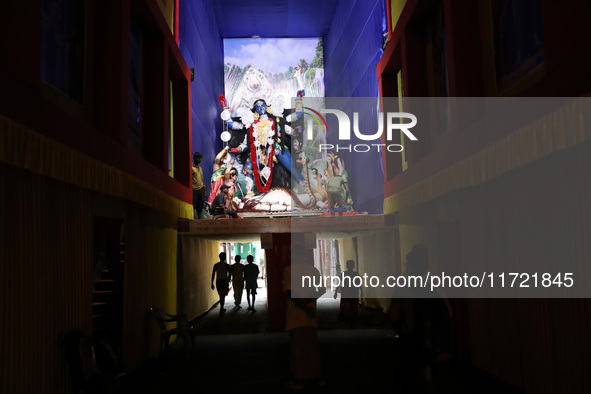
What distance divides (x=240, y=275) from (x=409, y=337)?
10.0 m

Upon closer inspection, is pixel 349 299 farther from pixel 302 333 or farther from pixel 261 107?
pixel 261 107

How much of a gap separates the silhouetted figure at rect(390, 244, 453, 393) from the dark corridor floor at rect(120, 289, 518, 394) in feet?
4.48

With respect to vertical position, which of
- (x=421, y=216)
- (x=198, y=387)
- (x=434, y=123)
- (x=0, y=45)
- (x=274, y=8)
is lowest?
(x=198, y=387)

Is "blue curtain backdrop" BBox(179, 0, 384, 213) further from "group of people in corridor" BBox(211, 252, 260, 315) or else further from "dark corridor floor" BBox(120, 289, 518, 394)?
"dark corridor floor" BBox(120, 289, 518, 394)

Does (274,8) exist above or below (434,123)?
above

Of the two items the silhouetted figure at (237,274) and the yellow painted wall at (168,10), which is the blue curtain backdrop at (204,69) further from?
the silhouetted figure at (237,274)

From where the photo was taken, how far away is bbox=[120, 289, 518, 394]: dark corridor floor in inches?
235

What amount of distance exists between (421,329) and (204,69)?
1699 centimetres

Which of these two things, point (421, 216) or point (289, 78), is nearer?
point (421, 216)

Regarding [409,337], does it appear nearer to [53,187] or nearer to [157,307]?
[53,187]

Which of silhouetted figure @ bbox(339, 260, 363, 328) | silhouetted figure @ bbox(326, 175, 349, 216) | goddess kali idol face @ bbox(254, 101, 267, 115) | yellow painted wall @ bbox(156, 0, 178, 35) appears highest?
goddess kali idol face @ bbox(254, 101, 267, 115)

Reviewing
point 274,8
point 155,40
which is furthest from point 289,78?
point 155,40

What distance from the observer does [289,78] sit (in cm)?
2703

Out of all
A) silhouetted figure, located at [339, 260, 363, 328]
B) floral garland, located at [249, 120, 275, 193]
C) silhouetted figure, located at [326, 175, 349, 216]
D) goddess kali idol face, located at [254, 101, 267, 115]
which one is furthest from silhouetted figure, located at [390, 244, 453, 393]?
goddess kali idol face, located at [254, 101, 267, 115]
